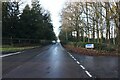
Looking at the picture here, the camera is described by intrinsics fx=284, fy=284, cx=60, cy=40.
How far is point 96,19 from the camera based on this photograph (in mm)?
47188

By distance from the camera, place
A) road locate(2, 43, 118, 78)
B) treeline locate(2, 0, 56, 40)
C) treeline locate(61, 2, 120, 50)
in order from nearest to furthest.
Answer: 1. road locate(2, 43, 118, 78)
2. treeline locate(61, 2, 120, 50)
3. treeline locate(2, 0, 56, 40)

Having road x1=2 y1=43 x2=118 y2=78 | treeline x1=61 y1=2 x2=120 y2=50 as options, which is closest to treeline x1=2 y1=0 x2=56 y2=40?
treeline x1=61 y1=2 x2=120 y2=50

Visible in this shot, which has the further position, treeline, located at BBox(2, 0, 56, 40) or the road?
treeline, located at BBox(2, 0, 56, 40)

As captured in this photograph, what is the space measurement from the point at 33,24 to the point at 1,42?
28338mm

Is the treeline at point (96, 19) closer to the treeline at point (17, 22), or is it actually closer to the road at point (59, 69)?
the treeline at point (17, 22)

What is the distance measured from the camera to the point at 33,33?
291ft

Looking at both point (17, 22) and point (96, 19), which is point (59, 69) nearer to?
point (96, 19)

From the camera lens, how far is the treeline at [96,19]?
126 feet

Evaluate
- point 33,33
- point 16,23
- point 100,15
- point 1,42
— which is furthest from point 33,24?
point 100,15

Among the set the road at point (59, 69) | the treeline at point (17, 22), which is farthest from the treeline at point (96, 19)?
the road at point (59, 69)

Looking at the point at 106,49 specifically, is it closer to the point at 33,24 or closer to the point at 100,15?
the point at 100,15

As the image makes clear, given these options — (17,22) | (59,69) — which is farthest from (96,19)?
(17,22)

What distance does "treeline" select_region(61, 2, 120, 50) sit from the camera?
3828 centimetres

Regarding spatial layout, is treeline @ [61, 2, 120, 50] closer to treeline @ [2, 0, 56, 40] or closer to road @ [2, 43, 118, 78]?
treeline @ [2, 0, 56, 40]
